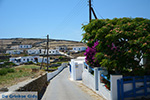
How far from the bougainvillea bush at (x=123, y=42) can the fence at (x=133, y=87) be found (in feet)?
2.13

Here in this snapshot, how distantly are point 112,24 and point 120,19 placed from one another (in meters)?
0.86

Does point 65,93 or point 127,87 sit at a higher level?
point 127,87

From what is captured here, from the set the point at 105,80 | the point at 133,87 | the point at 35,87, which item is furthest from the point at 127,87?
the point at 35,87

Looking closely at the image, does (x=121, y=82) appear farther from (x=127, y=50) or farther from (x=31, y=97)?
(x=31, y=97)

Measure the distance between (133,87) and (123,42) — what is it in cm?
274

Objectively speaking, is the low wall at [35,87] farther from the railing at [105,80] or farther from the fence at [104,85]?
the railing at [105,80]

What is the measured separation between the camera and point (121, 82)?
31.8 feet

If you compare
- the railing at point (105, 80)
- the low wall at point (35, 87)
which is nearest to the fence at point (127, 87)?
the railing at point (105, 80)

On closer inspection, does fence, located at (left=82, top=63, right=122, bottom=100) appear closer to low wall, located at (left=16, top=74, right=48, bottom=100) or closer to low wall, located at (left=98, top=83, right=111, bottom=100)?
low wall, located at (left=98, top=83, right=111, bottom=100)

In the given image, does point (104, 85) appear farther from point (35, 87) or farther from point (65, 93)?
point (35, 87)

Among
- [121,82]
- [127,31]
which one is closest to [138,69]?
[121,82]

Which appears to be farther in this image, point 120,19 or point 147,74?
point 120,19

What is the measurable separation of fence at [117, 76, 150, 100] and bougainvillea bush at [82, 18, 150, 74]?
65cm

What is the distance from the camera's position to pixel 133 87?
9.89 meters
